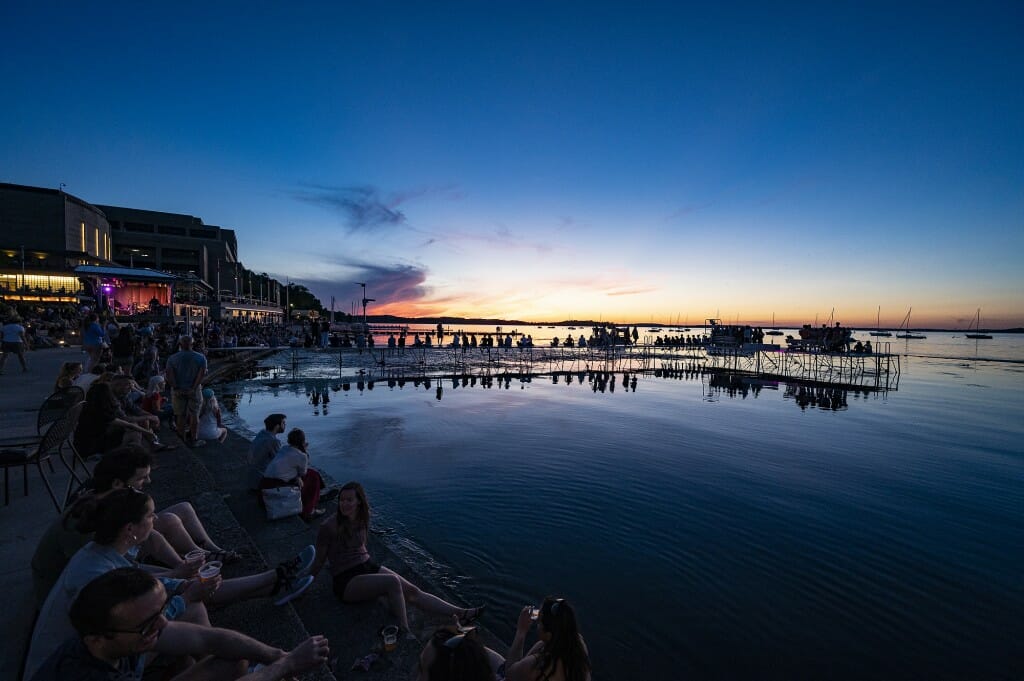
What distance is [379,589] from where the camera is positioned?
3.87 m

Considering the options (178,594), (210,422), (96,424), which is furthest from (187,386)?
(178,594)

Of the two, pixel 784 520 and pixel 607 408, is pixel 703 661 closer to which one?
pixel 784 520

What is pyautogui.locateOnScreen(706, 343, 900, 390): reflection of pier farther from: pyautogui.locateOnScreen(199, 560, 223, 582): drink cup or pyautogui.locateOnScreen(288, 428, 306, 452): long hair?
pyautogui.locateOnScreen(199, 560, 223, 582): drink cup

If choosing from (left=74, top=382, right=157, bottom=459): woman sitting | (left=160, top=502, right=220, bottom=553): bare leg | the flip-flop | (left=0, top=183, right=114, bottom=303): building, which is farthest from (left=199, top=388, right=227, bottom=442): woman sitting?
(left=0, top=183, right=114, bottom=303): building

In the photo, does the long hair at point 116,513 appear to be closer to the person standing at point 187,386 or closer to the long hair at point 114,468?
the long hair at point 114,468

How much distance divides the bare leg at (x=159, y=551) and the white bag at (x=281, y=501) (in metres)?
1.94

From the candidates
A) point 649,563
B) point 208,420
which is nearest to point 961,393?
point 649,563

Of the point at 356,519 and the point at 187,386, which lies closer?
the point at 356,519

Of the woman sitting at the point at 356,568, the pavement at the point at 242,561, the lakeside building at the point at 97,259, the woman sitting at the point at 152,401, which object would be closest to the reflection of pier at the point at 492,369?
the lakeside building at the point at 97,259

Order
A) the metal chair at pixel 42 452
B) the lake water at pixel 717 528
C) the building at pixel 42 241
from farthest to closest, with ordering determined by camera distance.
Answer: the building at pixel 42 241 < the lake water at pixel 717 528 < the metal chair at pixel 42 452

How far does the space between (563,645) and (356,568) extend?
2210 millimetres

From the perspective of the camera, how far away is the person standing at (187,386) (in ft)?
27.0

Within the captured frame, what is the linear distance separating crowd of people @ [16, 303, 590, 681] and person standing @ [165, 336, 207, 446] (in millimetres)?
2603

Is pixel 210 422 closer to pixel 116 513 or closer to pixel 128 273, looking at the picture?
pixel 116 513
